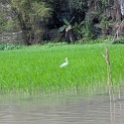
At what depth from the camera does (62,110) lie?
4965 mm

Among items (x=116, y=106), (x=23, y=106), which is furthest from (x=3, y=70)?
(x=116, y=106)

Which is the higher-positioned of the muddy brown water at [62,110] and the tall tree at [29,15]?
the tall tree at [29,15]

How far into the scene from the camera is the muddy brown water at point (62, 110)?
438 cm

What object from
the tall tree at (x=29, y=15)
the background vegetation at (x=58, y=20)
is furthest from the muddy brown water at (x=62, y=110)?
the background vegetation at (x=58, y=20)

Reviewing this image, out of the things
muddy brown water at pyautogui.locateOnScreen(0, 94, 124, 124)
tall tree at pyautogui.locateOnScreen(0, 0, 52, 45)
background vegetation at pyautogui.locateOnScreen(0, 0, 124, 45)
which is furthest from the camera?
background vegetation at pyautogui.locateOnScreen(0, 0, 124, 45)

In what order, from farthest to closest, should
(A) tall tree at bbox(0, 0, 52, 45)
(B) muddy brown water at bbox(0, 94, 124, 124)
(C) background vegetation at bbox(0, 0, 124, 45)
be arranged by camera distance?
(C) background vegetation at bbox(0, 0, 124, 45) → (A) tall tree at bbox(0, 0, 52, 45) → (B) muddy brown water at bbox(0, 94, 124, 124)

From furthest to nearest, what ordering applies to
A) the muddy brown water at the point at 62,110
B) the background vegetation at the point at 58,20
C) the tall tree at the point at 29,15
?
the background vegetation at the point at 58,20, the tall tree at the point at 29,15, the muddy brown water at the point at 62,110

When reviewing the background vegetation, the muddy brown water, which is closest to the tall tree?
the background vegetation

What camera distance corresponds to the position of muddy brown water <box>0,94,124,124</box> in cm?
438

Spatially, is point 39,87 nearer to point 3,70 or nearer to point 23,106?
point 23,106

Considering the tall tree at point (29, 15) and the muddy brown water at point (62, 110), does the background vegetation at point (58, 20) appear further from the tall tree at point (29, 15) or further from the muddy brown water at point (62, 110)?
the muddy brown water at point (62, 110)

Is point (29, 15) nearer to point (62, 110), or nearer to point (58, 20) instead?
point (58, 20)

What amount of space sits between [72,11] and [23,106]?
75.8 feet

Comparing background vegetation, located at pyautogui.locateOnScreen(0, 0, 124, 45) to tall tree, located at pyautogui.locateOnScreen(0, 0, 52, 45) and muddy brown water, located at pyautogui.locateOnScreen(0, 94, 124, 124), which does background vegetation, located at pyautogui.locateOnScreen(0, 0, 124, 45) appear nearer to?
tall tree, located at pyautogui.locateOnScreen(0, 0, 52, 45)
